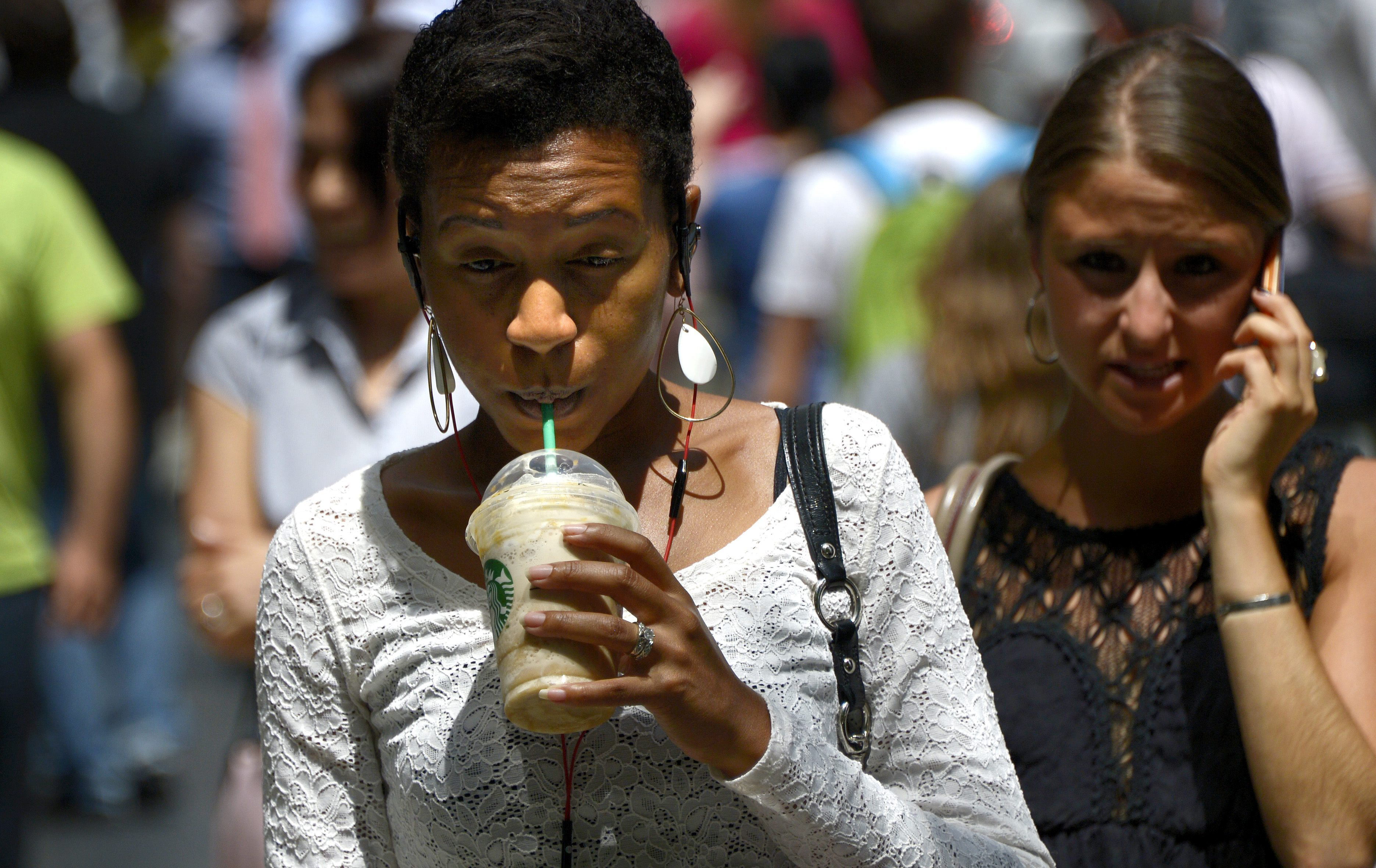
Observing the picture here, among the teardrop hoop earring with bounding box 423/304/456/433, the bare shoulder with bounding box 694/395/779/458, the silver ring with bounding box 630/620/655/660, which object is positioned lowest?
the bare shoulder with bounding box 694/395/779/458

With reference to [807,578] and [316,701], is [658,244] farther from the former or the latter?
[316,701]

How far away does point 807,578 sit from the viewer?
1957 mm

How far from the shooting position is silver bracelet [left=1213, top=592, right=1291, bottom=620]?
2.28 m

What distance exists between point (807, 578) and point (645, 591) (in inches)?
16.0

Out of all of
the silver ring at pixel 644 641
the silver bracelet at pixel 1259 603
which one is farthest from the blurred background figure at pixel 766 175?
the silver ring at pixel 644 641

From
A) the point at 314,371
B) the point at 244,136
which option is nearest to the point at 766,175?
the point at 244,136

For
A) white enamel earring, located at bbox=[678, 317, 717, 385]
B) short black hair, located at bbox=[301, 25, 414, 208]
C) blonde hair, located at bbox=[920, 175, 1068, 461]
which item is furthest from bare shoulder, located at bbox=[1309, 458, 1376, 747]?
short black hair, located at bbox=[301, 25, 414, 208]

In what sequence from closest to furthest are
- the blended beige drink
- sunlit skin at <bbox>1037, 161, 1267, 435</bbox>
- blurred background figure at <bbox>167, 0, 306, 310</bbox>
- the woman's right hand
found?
the blended beige drink
sunlit skin at <bbox>1037, 161, 1267, 435</bbox>
the woman's right hand
blurred background figure at <bbox>167, 0, 306, 310</bbox>

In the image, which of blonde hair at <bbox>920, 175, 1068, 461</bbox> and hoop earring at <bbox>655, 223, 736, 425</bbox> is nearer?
hoop earring at <bbox>655, 223, 736, 425</bbox>

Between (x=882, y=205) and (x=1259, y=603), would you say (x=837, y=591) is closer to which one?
(x=1259, y=603)

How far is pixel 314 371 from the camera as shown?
347 centimetres

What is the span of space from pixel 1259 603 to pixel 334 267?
207 centimetres

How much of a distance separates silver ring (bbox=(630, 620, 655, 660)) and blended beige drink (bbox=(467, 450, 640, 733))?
0.03 meters

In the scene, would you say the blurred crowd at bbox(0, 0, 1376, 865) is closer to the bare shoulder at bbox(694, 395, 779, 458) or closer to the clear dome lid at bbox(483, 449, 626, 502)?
the bare shoulder at bbox(694, 395, 779, 458)
